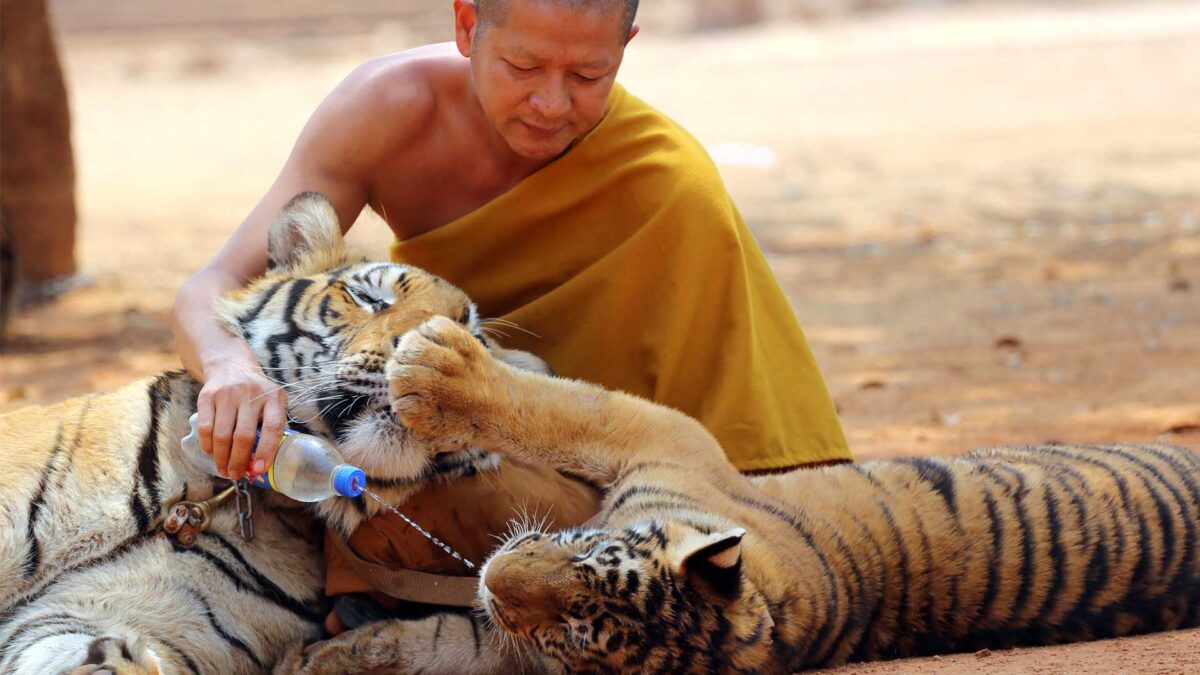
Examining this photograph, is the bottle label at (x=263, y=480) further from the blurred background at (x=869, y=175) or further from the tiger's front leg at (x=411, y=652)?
the blurred background at (x=869, y=175)

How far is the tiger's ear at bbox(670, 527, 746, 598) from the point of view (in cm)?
213

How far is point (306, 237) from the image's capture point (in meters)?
2.97

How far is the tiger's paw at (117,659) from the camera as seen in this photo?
87.5 inches

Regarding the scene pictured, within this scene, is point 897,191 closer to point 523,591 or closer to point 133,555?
point 133,555

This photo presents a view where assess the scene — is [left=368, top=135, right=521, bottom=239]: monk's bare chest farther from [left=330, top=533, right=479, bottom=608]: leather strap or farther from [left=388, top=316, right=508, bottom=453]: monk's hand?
[left=330, top=533, right=479, bottom=608]: leather strap

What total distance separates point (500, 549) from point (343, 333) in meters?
0.66

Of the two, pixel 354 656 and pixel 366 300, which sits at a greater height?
pixel 366 300

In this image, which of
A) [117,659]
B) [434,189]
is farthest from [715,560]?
[434,189]

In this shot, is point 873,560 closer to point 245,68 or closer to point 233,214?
point 233,214

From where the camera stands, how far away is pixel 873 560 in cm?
260

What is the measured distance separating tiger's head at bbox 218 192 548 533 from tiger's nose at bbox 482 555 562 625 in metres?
0.46

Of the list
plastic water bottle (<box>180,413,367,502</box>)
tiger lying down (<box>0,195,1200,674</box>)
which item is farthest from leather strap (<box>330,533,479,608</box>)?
plastic water bottle (<box>180,413,367,502</box>)

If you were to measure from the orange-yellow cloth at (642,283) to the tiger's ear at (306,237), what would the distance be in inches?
19.9

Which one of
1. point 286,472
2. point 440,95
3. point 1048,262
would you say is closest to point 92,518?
point 286,472
